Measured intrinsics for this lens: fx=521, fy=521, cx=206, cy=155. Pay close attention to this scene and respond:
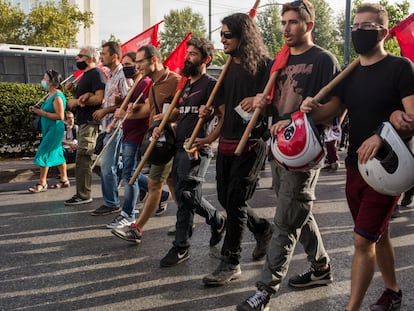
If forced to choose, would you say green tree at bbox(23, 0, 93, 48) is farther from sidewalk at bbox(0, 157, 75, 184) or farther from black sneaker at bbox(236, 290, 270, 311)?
black sneaker at bbox(236, 290, 270, 311)

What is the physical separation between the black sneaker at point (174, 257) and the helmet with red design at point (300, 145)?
5.03ft

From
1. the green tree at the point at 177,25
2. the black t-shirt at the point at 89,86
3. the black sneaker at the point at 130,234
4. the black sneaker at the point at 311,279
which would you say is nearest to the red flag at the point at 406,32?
the black sneaker at the point at 311,279

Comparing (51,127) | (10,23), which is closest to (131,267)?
(51,127)

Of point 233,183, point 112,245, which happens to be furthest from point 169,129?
point 112,245

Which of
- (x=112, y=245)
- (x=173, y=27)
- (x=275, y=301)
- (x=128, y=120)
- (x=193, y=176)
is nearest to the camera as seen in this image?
(x=275, y=301)

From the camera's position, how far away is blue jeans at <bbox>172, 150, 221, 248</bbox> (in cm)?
412

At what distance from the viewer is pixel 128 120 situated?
17.5 ft

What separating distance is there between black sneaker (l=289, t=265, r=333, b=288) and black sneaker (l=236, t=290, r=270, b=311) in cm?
50

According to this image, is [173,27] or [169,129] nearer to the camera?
[169,129]

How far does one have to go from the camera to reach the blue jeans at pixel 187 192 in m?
4.12

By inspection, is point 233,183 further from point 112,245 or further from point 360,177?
point 112,245

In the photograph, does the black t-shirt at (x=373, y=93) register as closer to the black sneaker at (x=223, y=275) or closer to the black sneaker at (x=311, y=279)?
the black sneaker at (x=311, y=279)

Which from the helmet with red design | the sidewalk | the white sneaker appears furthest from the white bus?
the helmet with red design

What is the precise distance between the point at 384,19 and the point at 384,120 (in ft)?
1.92
